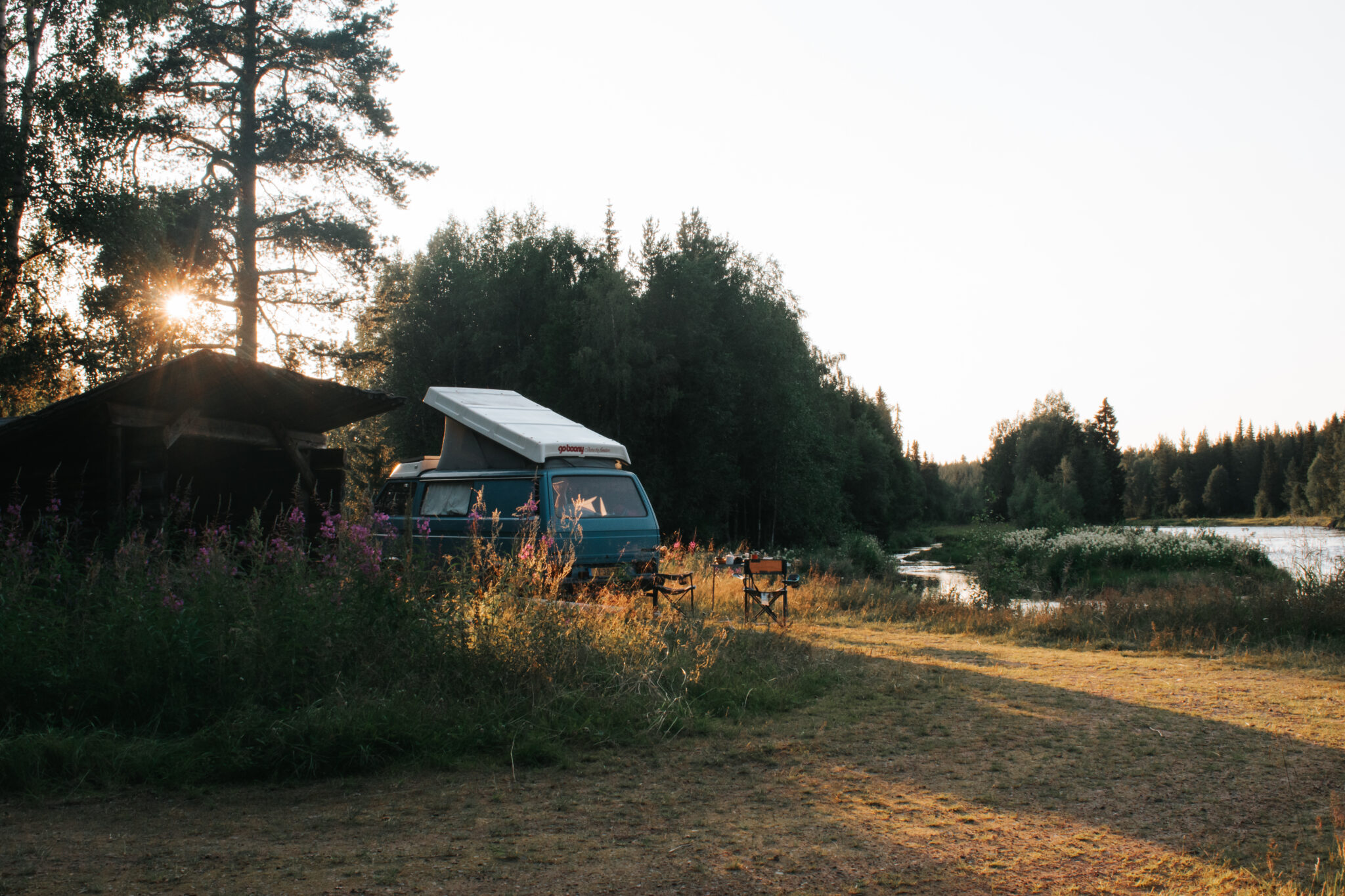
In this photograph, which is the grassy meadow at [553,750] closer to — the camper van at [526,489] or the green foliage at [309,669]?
the green foliage at [309,669]

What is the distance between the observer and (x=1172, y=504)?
122 m

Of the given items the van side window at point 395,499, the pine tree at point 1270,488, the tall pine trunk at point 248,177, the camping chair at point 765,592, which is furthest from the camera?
the pine tree at point 1270,488

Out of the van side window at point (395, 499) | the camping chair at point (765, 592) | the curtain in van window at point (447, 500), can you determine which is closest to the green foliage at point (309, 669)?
the camping chair at point (765, 592)

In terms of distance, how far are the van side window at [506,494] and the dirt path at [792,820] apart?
494cm

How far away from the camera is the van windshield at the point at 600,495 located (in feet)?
31.1

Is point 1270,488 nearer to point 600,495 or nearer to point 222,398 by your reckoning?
point 600,495

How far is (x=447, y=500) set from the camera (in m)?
11.0

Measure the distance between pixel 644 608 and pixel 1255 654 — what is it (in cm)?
607

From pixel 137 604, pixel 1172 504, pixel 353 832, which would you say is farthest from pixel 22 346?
pixel 1172 504

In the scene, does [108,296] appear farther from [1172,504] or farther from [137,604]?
[1172,504]

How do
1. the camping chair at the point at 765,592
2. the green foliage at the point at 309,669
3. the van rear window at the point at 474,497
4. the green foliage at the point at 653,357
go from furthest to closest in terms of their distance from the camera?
1. the green foliage at the point at 653,357
2. the van rear window at the point at 474,497
3. the camping chair at the point at 765,592
4. the green foliage at the point at 309,669

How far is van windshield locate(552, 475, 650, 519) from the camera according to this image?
9469mm

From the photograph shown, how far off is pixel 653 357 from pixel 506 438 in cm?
2490

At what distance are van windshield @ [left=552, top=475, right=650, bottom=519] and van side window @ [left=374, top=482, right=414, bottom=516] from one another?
125 inches
